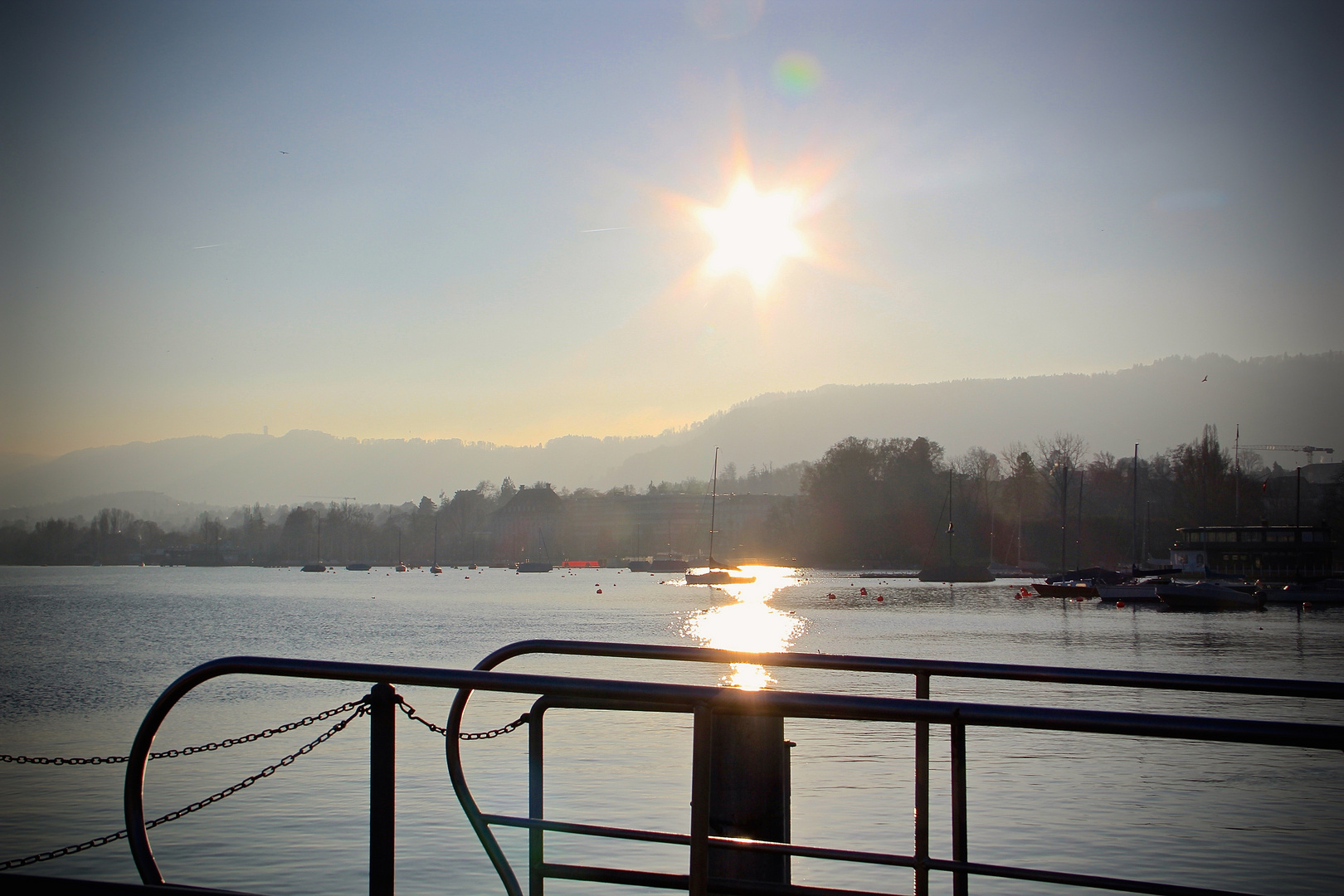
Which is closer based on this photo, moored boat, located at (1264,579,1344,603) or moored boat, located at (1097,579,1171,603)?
moored boat, located at (1264,579,1344,603)

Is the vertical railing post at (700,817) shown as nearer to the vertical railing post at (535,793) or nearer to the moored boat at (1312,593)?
the vertical railing post at (535,793)

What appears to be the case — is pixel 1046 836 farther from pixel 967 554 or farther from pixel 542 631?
pixel 967 554

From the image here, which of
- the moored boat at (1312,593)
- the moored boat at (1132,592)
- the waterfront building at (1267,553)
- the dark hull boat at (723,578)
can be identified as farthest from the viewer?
the dark hull boat at (723,578)

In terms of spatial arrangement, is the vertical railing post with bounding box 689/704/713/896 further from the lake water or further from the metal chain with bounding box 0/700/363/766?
the lake water

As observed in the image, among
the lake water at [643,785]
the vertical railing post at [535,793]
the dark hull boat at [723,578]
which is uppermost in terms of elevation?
the vertical railing post at [535,793]

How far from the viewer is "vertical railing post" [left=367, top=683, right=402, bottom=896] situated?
3457 mm

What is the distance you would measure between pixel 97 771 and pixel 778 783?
15.8 m

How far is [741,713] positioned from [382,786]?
120cm

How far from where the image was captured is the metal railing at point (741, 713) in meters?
2.77

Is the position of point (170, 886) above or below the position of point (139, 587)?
above

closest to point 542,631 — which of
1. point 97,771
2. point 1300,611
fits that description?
point 97,771

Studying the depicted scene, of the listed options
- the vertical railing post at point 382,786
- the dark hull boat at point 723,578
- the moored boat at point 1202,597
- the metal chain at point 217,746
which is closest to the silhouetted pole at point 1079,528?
the dark hull boat at point 723,578

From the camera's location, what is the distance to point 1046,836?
12.5 m

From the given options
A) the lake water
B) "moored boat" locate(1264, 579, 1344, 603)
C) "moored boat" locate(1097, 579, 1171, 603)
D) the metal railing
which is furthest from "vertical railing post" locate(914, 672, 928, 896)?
"moored boat" locate(1264, 579, 1344, 603)
